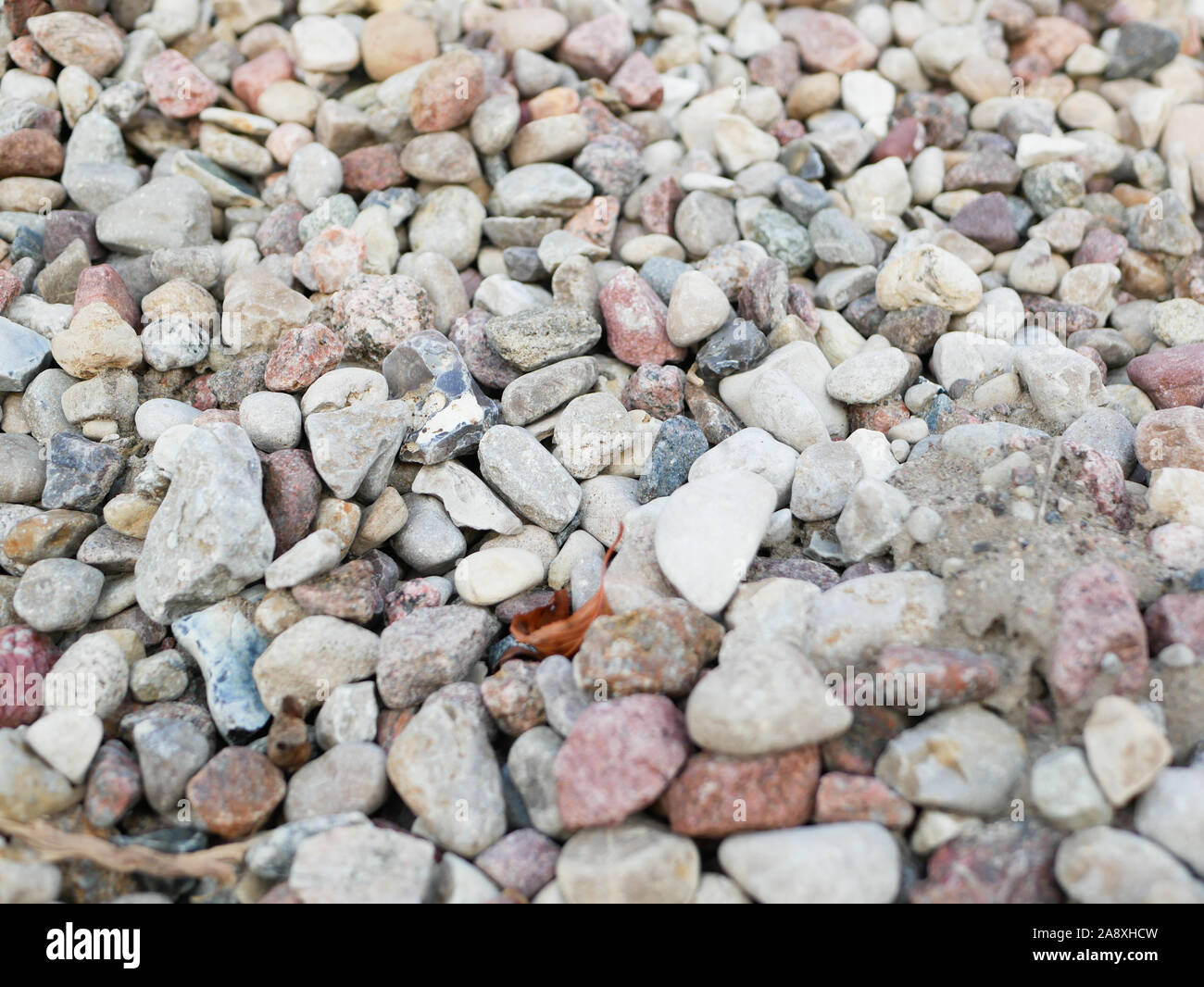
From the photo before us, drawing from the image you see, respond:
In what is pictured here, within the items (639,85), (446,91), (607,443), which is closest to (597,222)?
(446,91)

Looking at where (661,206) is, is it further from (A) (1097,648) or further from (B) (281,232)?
(A) (1097,648)

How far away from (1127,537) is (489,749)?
192 centimetres

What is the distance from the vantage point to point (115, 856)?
6.84 ft

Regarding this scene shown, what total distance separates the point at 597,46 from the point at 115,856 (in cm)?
389

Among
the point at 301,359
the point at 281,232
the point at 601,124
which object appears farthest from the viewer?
the point at 601,124

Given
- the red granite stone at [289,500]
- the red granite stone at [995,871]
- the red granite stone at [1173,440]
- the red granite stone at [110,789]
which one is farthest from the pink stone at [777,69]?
the red granite stone at [110,789]

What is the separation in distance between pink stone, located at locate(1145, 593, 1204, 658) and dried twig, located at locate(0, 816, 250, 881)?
7.81ft

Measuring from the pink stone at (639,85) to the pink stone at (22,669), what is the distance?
11.1ft

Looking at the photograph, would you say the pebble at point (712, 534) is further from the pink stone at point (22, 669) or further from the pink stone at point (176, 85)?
the pink stone at point (176, 85)

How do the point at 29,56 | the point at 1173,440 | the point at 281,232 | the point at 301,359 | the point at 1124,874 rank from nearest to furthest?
the point at 1124,874 < the point at 1173,440 < the point at 301,359 < the point at 281,232 < the point at 29,56

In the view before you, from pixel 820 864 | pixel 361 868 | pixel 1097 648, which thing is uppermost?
pixel 1097 648

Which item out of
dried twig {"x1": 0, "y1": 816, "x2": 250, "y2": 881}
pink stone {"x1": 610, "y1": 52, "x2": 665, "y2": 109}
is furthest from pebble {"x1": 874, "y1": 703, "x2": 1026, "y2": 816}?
pink stone {"x1": 610, "y1": 52, "x2": 665, "y2": 109}
